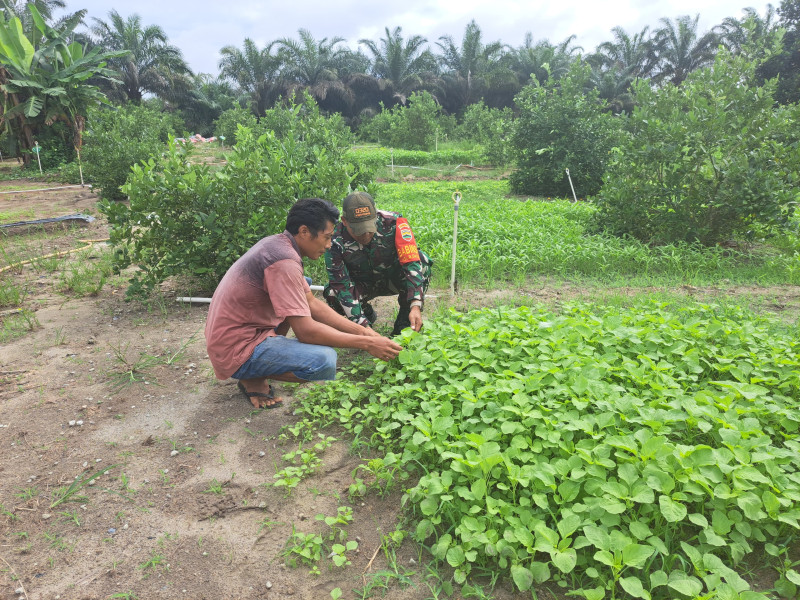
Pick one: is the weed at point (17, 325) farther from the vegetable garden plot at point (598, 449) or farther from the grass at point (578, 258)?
the vegetable garden plot at point (598, 449)

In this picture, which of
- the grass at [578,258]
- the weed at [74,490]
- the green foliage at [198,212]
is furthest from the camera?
the grass at [578,258]

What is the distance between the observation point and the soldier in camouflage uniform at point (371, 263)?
12.1 ft

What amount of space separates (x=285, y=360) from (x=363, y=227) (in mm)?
1151

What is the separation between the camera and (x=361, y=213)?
364 cm

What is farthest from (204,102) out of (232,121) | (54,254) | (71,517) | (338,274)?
(71,517)

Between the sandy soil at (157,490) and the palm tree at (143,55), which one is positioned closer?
the sandy soil at (157,490)

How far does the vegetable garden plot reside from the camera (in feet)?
6.20

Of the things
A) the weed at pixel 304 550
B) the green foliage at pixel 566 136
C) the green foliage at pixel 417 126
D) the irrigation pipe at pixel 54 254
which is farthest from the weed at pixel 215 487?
the green foliage at pixel 417 126

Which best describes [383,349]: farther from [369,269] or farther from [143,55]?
[143,55]

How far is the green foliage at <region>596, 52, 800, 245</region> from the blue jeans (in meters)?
5.55

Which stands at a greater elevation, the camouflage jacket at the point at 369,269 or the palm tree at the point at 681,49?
the palm tree at the point at 681,49

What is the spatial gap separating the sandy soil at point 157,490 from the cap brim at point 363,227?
1.26 meters

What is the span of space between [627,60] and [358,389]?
1723 inches

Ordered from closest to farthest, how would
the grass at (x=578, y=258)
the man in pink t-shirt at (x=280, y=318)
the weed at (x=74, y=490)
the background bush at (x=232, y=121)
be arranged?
1. the weed at (x=74, y=490)
2. the man in pink t-shirt at (x=280, y=318)
3. the grass at (x=578, y=258)
4. the background bush at (x=232, y=121)
